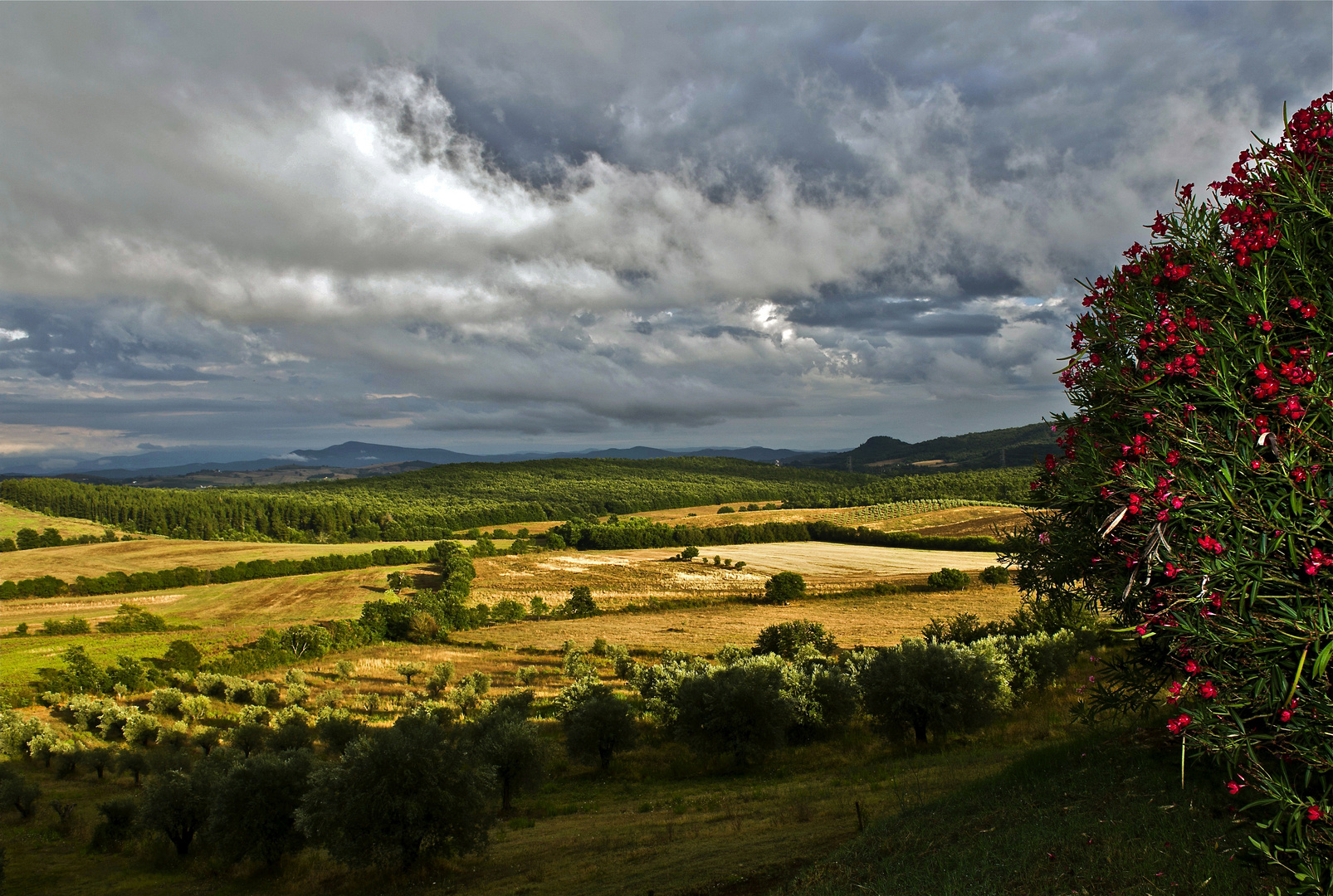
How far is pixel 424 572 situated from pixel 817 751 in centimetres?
11001

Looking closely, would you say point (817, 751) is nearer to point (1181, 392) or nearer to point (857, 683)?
point (857, 683)

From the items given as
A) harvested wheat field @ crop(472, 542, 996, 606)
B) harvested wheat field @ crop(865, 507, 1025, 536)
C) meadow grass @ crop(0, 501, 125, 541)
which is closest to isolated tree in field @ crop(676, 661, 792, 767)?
harvested wheat field @ crop(472, 542, 996, 606)

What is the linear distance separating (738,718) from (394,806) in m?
18.5

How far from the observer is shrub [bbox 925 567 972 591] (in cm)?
9475

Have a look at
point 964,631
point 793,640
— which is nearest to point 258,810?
point 793,640

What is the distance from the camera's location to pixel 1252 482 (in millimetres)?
5906

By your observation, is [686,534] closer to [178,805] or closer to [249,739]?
[249,739]

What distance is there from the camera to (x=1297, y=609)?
5582 mm

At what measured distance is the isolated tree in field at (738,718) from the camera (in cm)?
3550

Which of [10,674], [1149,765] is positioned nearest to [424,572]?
[10,674]

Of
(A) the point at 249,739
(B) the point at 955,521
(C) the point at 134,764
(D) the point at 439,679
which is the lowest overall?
(D) the point at 439,679

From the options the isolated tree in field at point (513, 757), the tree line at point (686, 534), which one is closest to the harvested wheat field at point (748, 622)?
the isolated tree in field at point (513, 757)

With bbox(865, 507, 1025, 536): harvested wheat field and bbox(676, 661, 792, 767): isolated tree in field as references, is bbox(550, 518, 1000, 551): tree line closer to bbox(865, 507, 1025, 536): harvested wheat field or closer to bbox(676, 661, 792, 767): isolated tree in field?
bbox(865, 507, 1025, 536): harvested wheat field

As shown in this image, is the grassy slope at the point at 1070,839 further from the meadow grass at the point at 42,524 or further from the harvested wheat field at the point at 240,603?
the meadow grass at the point at 42,524
